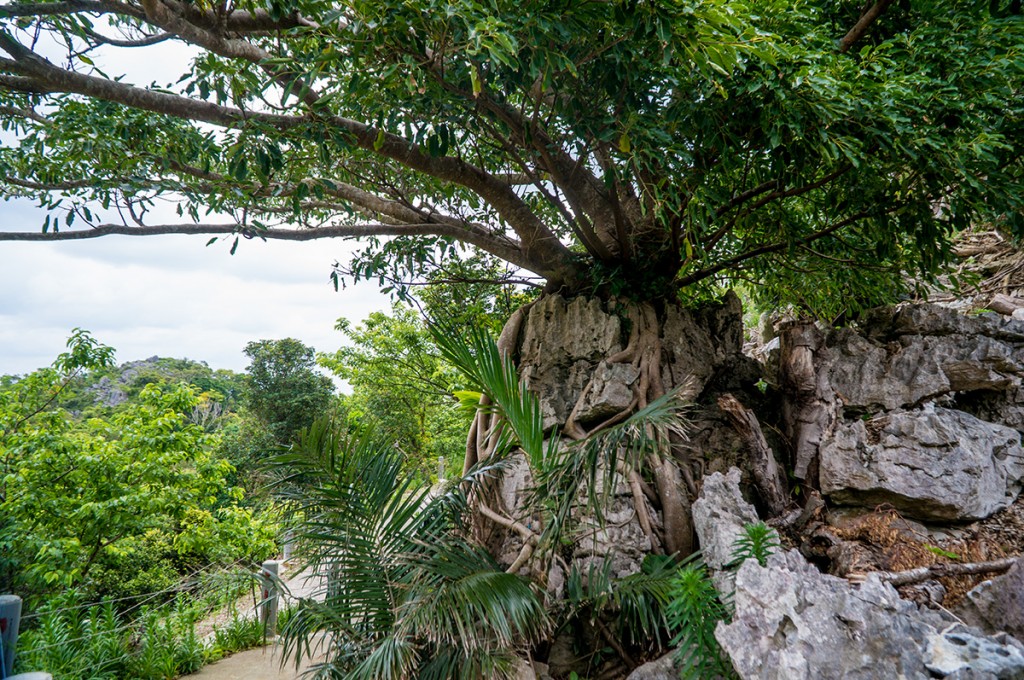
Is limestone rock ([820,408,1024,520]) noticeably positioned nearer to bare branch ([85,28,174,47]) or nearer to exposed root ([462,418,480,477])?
exposed root ([462,418,480,477])

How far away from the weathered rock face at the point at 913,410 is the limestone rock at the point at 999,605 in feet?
4.28

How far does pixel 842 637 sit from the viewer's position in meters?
2.42

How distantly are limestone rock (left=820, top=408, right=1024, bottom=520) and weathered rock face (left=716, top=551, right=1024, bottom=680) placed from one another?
1.58m

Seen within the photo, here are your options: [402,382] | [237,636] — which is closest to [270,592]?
[237,636]

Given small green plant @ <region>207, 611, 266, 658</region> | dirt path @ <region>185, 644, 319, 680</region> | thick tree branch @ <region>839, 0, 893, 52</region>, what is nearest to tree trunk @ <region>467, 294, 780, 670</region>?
thick tree branch @ <region>839, 0, 893, 52</region>

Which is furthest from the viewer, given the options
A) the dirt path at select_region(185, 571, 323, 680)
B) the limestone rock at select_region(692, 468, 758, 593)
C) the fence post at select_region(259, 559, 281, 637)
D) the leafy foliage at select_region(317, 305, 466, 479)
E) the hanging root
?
the leafy foliage at select_region(317, 305, 466, 479)

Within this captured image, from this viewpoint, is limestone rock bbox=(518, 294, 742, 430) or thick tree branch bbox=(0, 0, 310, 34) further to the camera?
limestone rock bbox=(518, 294, 742, 430)

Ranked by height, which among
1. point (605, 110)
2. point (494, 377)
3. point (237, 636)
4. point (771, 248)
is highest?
point (605, 110)

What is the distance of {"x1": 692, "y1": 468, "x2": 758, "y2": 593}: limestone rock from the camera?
3.58 metres

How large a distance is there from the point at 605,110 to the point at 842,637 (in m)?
3.04

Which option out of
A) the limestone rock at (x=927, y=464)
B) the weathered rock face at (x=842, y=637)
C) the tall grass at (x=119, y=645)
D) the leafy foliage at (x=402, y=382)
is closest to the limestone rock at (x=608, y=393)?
the limestone rock at (x=927, y=464)

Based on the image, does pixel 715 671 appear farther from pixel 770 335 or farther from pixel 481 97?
pixel 770 335

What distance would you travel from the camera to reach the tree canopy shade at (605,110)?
2930 millimetres

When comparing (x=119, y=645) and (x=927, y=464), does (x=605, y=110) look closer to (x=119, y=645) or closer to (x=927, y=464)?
(x=927, y=464)
